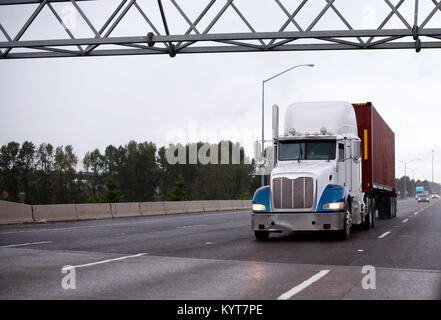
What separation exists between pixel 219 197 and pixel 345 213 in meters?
133

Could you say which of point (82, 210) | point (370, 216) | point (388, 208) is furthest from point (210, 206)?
point (370, 216)

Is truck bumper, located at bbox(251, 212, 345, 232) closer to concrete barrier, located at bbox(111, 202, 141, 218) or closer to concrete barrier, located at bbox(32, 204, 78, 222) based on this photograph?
concrete barrier, located at bbox(32, 204, 78, 222)

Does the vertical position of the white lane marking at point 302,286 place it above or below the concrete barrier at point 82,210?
below

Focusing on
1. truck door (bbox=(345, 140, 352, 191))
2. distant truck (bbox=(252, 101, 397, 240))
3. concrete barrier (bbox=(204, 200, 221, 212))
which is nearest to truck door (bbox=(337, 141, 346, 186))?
distant truck (bbox=(252, 101, 397, 240))

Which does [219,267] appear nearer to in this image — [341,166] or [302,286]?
[302,286]

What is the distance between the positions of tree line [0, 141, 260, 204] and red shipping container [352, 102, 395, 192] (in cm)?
10691

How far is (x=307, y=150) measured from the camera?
17453mm

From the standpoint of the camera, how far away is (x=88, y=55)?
18.8 m

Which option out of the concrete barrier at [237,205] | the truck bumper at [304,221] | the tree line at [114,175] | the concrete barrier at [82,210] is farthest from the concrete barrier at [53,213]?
the tree line at [114,175]

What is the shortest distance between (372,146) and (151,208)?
1933 centimetres

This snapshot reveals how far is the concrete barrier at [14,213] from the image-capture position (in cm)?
2489

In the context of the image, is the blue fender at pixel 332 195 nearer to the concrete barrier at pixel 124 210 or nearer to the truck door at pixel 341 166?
the truck door at pixel 341 166

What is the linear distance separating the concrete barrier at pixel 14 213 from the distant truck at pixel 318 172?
41.2 ft
